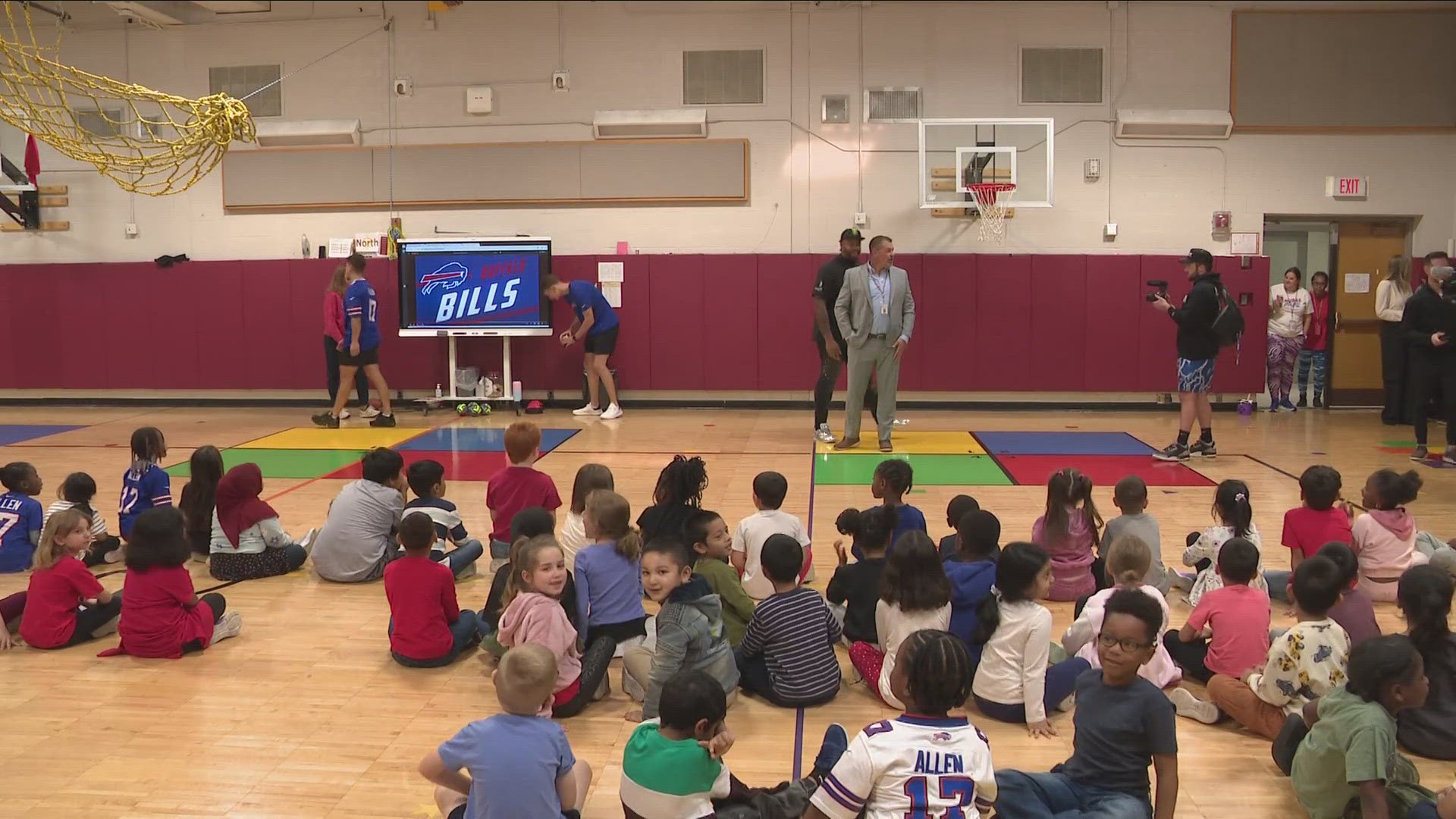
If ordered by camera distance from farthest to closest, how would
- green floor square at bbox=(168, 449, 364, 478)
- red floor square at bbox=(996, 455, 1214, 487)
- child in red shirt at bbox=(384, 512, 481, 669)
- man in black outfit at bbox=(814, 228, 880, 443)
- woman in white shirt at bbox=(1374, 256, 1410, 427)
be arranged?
woman in white shirt at bbox=(1374, 256, 1410, 427) < man in black outfit at bbox=(814, 228, 880, 443) < green floor square at bbox=(168, 449, 364, 478) < red floor square at bbox=(996, 455, 1214, 487) < child in red shirt at bbox=(384, 512, 481, 669)

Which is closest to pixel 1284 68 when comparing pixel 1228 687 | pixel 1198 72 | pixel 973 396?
pixel 1198 72

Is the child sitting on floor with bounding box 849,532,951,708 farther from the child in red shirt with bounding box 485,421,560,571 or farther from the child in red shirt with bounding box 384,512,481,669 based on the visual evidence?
the child in red shirt with bounding box 485,421,560,571

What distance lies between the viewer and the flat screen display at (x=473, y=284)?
43.5ft

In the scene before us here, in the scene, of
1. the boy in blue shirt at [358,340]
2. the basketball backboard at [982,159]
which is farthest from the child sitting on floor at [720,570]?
the basketball backboard at [982,159]

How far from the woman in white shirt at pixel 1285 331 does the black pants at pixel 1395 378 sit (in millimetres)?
840

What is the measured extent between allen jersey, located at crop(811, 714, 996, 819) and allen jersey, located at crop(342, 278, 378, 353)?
33.9 feet

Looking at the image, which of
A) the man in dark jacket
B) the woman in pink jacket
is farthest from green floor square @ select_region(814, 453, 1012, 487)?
the woman in pink jacket

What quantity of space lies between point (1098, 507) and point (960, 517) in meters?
3.22

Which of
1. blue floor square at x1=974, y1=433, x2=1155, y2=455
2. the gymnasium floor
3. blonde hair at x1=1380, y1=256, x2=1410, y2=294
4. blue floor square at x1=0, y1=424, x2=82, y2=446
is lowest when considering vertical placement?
the gymnasium floor

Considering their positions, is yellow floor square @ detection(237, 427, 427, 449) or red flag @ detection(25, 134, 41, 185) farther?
red flag @ detection(25, 134, 41, 185)

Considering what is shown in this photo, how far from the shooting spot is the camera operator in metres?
9.23

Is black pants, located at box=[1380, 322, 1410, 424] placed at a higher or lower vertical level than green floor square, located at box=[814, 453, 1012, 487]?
higher

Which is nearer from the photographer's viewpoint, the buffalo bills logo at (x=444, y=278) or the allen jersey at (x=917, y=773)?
the allen jersey at (x=917, y=773)

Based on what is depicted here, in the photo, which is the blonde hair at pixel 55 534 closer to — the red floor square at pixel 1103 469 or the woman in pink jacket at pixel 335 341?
the red floor square at pixel 1103 469
